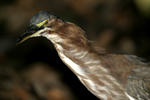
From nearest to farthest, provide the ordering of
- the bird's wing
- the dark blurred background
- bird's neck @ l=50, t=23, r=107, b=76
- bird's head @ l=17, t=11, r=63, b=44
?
1. bird's head @ l=17, t=11, r=63, b=44
2. bird's neck @ l=50, t=23, r=107, b=76
3. the bird's wing
4. the dark blurred background

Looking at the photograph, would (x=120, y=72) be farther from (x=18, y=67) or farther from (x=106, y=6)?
(x=106, y=6)

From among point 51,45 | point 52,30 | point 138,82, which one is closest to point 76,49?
point 52,30

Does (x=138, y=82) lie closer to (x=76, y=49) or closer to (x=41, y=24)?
(x=76, y=49)

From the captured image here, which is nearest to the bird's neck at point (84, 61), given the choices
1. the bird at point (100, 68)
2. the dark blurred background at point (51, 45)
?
the bird at point (100, 68)

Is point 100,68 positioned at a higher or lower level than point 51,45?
lower

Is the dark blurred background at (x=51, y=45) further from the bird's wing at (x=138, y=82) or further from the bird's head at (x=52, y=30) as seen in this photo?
the bird's head at (x=52, y=30)

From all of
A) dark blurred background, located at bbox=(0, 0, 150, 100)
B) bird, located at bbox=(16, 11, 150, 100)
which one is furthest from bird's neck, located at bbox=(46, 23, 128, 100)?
dark blurred background, located at bbox=(0, 0, 150, 100)

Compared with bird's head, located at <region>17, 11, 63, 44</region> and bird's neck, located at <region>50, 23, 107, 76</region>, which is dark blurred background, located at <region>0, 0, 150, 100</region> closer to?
bird's neck, located at <region>50, 23, 107, 76</region>

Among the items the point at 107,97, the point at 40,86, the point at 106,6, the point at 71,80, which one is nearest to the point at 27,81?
the point at 40,86
